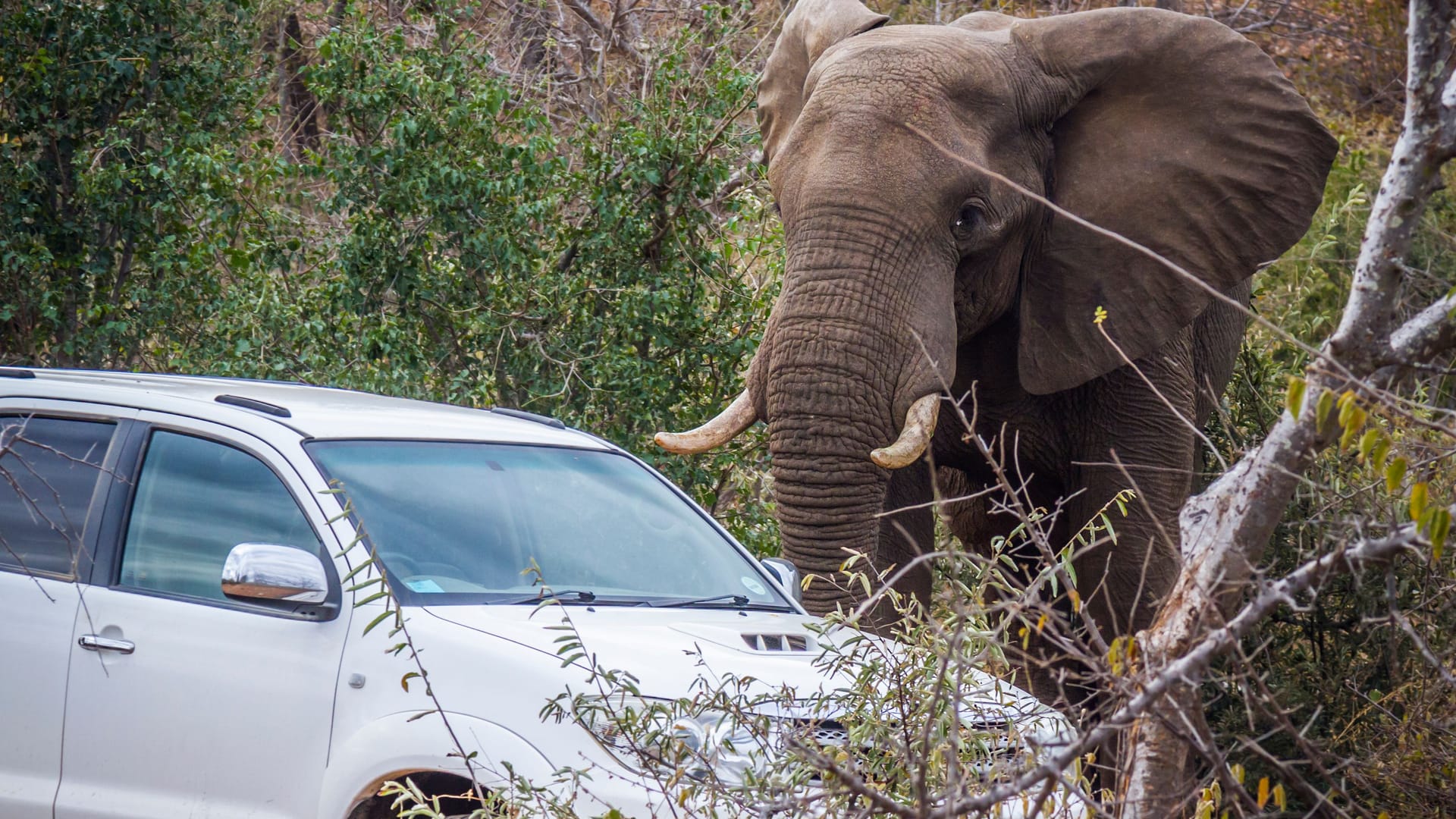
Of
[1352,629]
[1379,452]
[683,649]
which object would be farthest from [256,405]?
[1352,629]

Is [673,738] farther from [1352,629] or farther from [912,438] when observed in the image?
[1352,629]

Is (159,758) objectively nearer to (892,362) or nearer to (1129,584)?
(892,362)

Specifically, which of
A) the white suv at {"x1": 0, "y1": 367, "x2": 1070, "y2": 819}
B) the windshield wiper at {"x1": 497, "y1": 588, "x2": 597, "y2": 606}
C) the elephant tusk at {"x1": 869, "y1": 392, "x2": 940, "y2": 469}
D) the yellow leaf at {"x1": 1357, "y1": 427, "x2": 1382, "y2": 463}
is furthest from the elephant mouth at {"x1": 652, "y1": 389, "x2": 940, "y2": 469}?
the yellow leaf at {"x1": 1357, "y1": 427, "x2": 1382, "y2": 463}

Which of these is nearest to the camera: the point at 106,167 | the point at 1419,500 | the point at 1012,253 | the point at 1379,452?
the point at 1419,500

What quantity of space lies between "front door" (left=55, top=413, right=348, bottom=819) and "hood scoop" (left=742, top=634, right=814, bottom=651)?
3.49ft

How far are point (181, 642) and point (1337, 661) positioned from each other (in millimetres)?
4649

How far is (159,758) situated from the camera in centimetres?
435

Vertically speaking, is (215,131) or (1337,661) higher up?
(215,131)

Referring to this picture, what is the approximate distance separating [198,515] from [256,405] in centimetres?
36

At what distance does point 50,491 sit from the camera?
491cm

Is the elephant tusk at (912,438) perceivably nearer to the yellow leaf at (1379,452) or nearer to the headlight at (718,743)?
the headlight at (718,743)

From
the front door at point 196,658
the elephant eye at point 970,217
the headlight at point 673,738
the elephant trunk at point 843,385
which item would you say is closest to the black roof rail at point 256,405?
the front door at point 196,658

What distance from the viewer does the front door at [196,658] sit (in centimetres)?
412

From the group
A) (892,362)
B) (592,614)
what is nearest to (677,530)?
(592,614)
